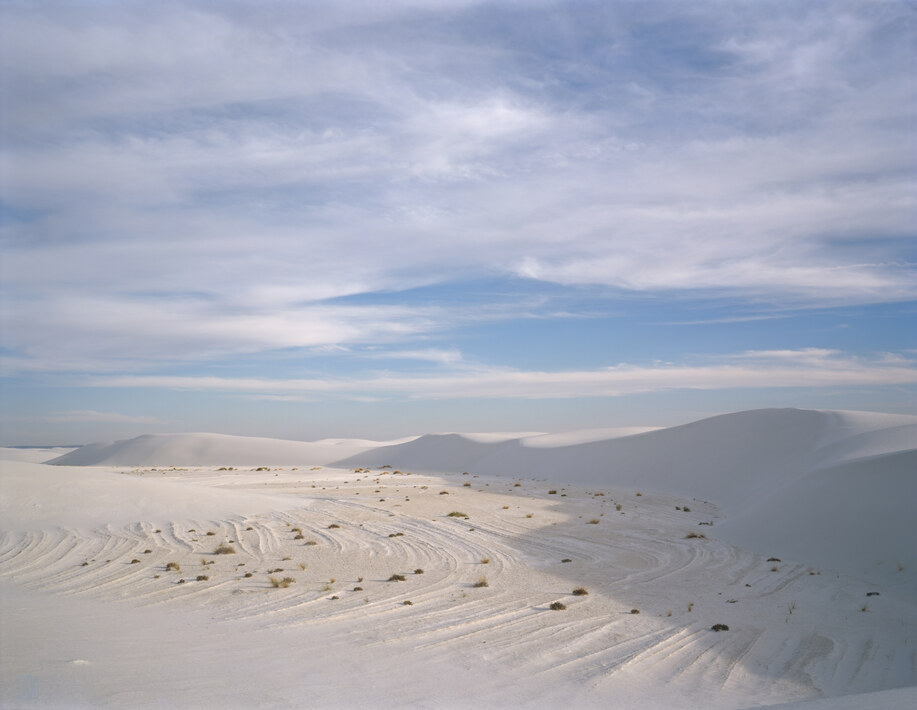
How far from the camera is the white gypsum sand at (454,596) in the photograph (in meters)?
6.81

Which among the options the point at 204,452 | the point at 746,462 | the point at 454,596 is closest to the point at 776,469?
the point at 746,462

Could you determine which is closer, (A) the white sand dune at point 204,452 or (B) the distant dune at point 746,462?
(B) the distant dune at point 746,462

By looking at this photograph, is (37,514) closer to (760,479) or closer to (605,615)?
(605,615)

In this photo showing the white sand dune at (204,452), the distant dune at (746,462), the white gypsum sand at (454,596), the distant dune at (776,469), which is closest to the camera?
Answer: the white gypsum sand at (454,596)

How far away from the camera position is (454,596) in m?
10.5

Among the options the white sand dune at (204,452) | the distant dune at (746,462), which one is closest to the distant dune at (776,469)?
the distant dune at (746,462)

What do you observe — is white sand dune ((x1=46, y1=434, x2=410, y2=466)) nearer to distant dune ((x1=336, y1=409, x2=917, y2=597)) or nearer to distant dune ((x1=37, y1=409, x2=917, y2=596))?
distant dune ((x1=37, y1=409, x2=917, y2=596))

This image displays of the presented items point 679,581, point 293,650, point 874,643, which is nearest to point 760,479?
point 679,581

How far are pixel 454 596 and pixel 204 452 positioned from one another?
185 ft

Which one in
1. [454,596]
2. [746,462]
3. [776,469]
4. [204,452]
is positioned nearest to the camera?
[454,596]

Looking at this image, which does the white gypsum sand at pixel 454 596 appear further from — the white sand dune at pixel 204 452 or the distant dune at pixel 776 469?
the white sand dune at pixel 204 452

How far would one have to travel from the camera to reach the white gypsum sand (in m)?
6.81

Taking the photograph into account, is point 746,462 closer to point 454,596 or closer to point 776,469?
point 776,469

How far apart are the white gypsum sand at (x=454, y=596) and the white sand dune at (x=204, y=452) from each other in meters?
37.8
